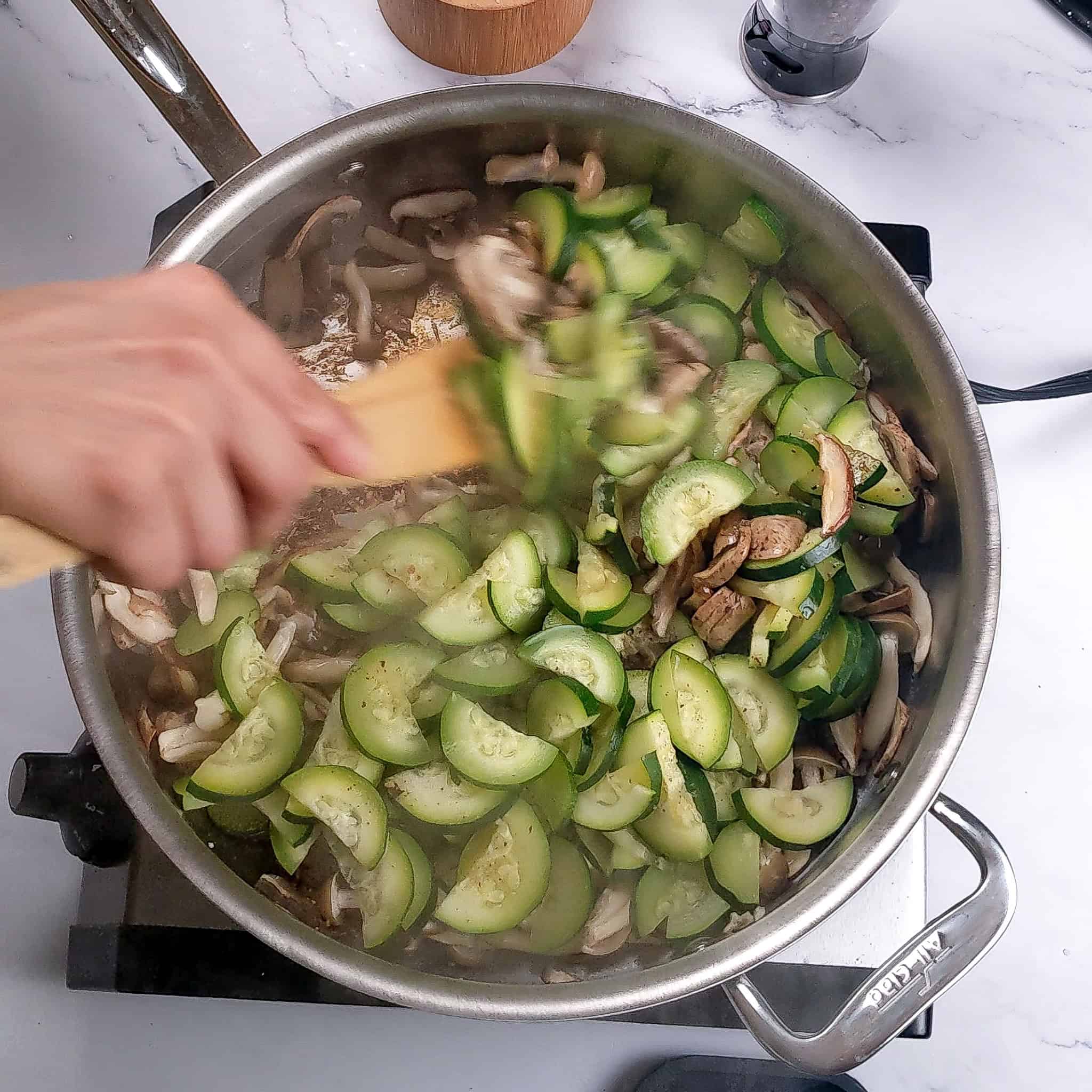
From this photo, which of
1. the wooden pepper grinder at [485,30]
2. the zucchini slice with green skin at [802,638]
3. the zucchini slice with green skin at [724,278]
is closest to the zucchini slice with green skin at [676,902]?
the zucchini slice with green skin at [802,638]

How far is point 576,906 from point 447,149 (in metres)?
0.90

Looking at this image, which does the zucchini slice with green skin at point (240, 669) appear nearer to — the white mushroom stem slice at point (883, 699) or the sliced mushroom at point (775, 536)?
the sliced mushroom at point (775, 536)

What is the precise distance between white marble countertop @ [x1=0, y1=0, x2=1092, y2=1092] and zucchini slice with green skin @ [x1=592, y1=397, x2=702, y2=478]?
554 millimetres

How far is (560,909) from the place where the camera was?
3.29ft

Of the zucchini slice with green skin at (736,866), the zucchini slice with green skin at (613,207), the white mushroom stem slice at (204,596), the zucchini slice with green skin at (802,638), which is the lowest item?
the zucchini slice with green skin at (736,866)

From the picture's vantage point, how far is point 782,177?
3.54ft

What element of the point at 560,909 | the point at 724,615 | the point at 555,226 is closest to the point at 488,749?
the point at 560,909

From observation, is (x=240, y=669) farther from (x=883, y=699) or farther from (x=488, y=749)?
(x=883, y=699)

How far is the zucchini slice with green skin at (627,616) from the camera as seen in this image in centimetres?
102

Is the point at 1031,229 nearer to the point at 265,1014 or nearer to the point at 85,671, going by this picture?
the point at 85,671

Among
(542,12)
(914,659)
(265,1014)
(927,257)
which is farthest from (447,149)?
(265,1014)

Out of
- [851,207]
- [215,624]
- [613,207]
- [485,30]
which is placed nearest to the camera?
[215,624]

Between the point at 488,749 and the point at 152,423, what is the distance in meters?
0.48

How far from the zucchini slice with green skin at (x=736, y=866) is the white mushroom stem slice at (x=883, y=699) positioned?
177mm
